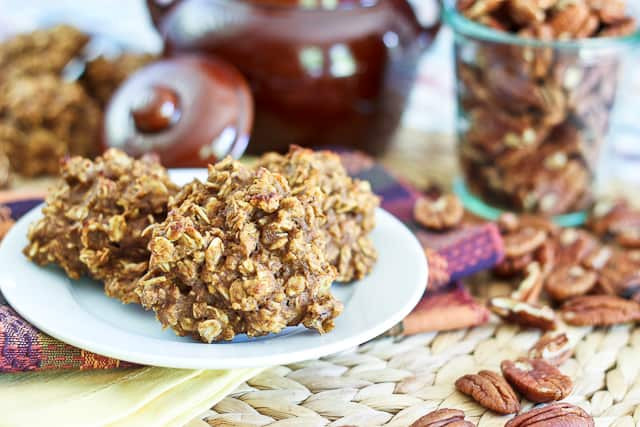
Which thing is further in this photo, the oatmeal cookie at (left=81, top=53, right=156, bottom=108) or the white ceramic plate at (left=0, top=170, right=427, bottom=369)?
the oatmeal cookie at (left=81, top=53, right=156, bottom=108)

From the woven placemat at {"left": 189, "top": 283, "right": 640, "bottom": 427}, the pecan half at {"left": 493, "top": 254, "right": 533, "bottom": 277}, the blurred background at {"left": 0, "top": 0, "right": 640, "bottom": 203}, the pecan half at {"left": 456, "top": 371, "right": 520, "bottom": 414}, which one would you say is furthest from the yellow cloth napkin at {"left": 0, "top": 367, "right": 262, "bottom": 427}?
the blurred background at {"left": 0, "top": 0, "right": 640, "bottom": 203}

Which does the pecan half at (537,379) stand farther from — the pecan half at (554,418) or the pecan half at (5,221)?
the pecan half at (5,221)

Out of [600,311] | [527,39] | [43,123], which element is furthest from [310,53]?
[600,311]

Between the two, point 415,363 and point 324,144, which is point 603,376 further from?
point 324,144

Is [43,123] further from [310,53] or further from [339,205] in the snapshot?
[339,205]

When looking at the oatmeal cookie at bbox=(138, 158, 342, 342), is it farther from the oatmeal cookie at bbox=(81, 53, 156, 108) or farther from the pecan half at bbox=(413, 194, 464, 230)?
the oatmeal cookie at bbox=(81, 53, 156, 108)

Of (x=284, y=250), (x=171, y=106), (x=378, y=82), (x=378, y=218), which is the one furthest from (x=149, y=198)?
(x=378, y=82)
